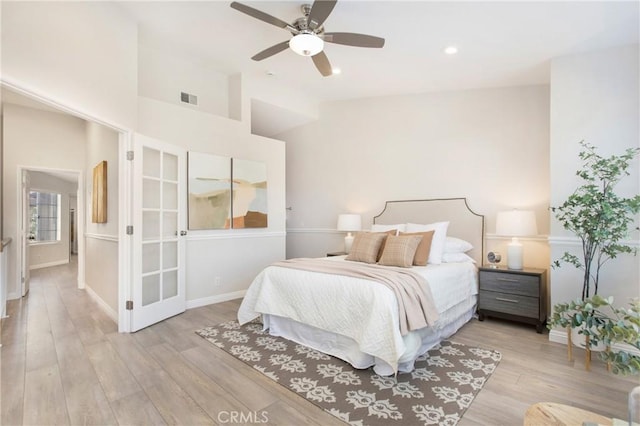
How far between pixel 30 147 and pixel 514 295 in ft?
23.2

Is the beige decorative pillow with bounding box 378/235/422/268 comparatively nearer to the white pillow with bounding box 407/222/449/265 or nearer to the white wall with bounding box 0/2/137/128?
the white pillow with bounding box 407/222/449/265

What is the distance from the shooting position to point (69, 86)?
2469 millimetres

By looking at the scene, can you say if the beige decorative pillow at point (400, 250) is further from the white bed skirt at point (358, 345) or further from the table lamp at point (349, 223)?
the table lamp at point (349, 223)

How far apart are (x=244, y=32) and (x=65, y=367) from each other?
3.52m

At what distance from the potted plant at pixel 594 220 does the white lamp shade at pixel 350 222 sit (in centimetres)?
259

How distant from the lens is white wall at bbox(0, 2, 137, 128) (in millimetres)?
2062

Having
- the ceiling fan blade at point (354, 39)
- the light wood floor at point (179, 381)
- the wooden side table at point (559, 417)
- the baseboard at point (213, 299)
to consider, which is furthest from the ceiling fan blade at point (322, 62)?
the baseboard at point (213, 299)

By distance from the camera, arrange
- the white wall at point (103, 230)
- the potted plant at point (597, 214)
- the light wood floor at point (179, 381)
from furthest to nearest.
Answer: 1. the white wall at point (103, 230)
2. the potted plant at point (597, 214)
3. the light wood floor at point (179, 381)

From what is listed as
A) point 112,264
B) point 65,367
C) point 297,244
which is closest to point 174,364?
point 65,367

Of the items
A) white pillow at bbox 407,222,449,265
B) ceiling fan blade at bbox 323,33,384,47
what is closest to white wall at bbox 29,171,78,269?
ceiling fan blade at bbox 323,33,384,47

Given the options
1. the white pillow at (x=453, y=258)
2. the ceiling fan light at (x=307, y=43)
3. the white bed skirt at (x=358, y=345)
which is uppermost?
the ceiling fan light at (x=307, y=43)

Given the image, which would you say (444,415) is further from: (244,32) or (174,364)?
(244,32)

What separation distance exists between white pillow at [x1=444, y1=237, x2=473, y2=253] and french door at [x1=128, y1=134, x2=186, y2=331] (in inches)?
129

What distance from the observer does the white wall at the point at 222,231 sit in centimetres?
382
